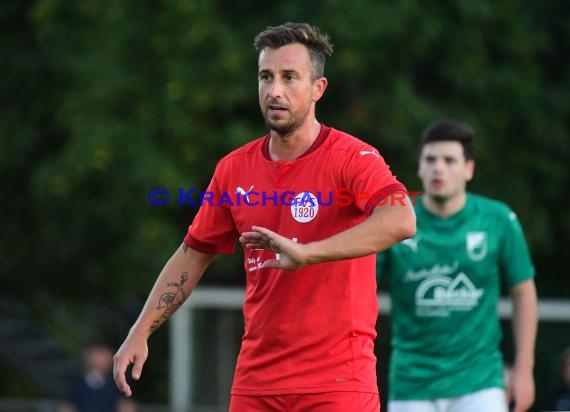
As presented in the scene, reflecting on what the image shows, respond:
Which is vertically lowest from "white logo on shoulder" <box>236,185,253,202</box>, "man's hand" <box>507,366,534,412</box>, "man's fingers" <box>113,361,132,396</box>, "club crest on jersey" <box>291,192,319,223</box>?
"man's hand" <box>507,366,534,412</box>

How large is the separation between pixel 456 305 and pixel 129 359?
2426 millimetres

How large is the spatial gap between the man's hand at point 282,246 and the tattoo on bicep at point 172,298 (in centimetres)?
111

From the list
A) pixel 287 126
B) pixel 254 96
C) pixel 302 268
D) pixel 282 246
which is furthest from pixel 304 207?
pixel 254 96

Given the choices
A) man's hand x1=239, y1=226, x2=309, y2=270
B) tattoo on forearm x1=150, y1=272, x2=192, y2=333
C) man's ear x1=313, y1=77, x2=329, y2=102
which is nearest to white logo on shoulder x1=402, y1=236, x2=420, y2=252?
tattoo on forearm x1=150, y1=272, x2=192, y2=333

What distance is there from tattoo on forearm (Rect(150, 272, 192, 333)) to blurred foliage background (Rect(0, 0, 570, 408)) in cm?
745

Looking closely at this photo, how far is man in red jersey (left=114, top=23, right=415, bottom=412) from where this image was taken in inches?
209

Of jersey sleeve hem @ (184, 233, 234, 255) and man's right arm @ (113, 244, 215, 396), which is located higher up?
jersey sleeve hem @ (184, 233, 234, 255)

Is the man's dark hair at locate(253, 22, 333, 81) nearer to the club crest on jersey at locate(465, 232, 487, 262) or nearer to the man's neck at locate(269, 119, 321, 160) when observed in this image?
the man's neck at locate(269, 119, 321, 160)

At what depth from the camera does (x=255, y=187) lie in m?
5.53

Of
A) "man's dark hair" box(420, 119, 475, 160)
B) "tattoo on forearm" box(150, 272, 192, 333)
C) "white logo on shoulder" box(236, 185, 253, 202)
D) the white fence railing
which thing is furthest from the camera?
the white fence railing

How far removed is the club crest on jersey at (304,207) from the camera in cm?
532

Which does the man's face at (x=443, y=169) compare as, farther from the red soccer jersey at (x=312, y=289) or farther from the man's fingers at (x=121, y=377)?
the man's fingers at (x=121, y=377)

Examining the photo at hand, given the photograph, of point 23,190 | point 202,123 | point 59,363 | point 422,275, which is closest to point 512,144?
point 202,123

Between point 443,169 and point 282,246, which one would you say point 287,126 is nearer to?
point 282,246
